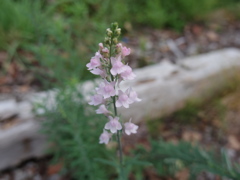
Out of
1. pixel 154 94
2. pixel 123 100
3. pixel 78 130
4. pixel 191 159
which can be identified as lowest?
pixel 191 159

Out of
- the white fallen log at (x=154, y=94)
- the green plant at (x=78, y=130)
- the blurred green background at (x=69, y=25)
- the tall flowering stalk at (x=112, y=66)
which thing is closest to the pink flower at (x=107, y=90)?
the tall flowering stalk at (x=112, y=66)

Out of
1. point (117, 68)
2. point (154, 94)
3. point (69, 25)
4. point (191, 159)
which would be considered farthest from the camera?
point (69, 25)

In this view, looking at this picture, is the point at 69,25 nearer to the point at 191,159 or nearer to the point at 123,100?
the point at 191,159

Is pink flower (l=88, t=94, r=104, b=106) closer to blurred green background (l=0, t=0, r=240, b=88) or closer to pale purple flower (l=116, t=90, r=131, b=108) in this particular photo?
pale purple flower (l=116, t=90, r=131, b=108)

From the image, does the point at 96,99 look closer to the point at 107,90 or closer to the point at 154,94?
the point at 107,90

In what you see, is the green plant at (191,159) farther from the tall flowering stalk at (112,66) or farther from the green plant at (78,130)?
the tall flowering stalk at (112,66)

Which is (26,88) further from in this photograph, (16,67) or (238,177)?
(238,177)

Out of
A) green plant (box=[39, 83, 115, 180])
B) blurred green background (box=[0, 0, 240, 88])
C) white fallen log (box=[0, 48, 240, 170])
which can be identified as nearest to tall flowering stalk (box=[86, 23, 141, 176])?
green plant (box=[39, 83, 115, 180])

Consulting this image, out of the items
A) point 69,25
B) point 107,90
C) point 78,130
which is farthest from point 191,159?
point 69,25

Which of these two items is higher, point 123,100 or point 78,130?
point 123,100

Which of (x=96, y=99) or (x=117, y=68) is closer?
(x=117, y=68)

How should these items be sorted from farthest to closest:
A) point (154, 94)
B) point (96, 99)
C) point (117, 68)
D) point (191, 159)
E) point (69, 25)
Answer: point (69, 25) < point (154, 94) < point (191, 159) < point (96, 99) < point (117, 68)
